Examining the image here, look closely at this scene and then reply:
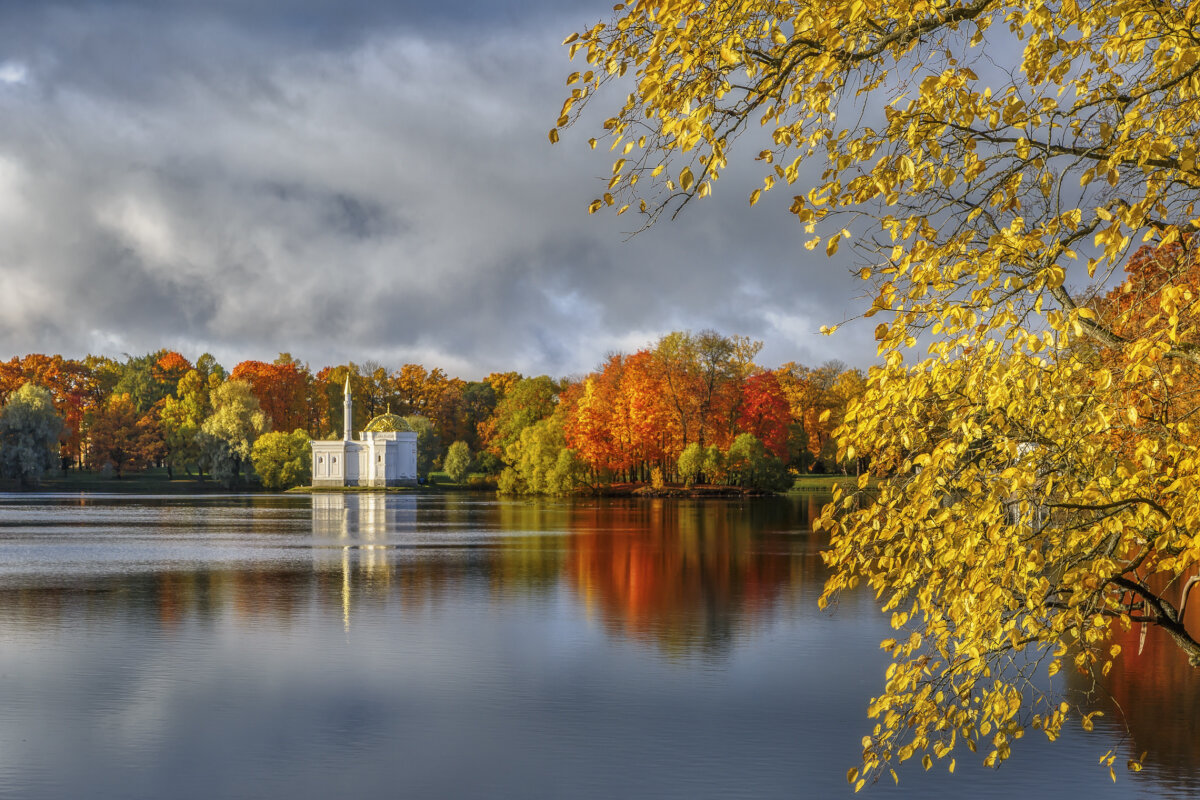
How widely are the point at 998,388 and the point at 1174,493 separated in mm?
1302

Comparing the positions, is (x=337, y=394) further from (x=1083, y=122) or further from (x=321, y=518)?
(x=1083, y=122)

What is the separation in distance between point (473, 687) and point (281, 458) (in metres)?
76.2

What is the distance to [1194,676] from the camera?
13.4 metres

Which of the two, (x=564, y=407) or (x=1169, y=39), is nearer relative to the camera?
(x=1169, y=39)

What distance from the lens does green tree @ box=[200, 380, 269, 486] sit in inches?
3337

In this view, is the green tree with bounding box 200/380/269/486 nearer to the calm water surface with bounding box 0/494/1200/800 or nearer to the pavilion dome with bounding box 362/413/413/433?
the pavilion dome with bounding box 362/413/413/433

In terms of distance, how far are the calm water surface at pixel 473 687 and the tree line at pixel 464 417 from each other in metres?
14.6

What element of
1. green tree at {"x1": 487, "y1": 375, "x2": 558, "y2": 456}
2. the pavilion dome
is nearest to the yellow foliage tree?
green tree at {"x1": 487, "y1": 375, "x2": 558, "y2": 456}

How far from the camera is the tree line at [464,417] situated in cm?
6391

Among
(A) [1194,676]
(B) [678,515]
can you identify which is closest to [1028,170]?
(A) [1194,676]

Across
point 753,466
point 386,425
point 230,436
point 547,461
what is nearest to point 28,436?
point 230,436

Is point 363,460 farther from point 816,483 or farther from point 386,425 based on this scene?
→ point 816,483

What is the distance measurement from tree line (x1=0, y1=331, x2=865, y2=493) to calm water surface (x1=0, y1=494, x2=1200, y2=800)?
1455 cm

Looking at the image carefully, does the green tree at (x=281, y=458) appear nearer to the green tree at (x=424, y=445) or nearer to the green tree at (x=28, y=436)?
the green tree at (x=424, y=445)
